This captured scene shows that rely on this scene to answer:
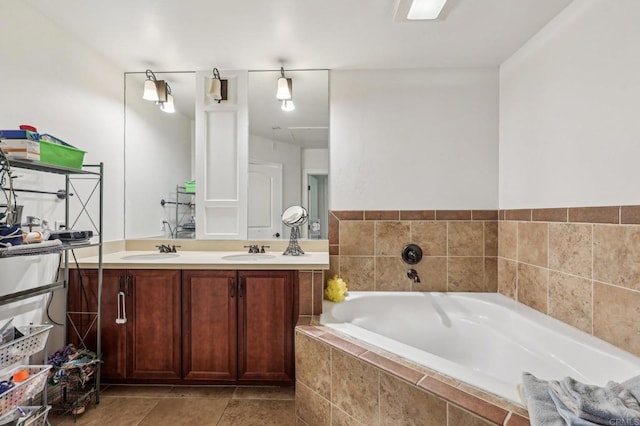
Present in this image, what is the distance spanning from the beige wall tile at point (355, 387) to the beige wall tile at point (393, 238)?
1.09 metres

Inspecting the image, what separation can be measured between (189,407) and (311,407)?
2.61ft

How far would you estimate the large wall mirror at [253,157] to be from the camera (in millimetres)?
2439

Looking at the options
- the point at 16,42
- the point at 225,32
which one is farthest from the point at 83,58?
the point at 225,32

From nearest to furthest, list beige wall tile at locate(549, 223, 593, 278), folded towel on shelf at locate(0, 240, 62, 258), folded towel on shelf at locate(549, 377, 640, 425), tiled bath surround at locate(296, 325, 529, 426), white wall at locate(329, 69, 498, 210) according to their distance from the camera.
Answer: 1. folded towel on shelf at locate(549, 377, 640, 425)
2. tiled bath surround at locate(296, 325, 529, 426)
3. folded towel on shelf at locate(0, 240, 62, 258)
4. beige wall tile at locate(549, 223, 593, 278)
5. white wall at locate(329, 69, 498, 210)

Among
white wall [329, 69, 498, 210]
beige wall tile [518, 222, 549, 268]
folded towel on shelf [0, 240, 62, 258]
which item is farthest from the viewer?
white wall [329, 69, 498, 210]

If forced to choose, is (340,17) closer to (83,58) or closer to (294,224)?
(294,224)

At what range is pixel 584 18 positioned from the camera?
1555 mm

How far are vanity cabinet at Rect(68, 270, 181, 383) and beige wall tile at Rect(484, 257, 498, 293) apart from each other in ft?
7.49

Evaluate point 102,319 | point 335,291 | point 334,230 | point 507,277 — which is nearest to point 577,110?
point 507,277

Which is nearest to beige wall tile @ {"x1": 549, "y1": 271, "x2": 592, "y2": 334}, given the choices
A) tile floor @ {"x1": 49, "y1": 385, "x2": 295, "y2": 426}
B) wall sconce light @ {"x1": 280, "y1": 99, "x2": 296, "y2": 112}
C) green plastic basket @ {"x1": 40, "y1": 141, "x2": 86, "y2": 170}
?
tile floor @ {"x1": 49, "y1": 385, "x2": 295, "y2": 426}

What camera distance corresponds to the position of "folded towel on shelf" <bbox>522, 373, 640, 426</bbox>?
877mm

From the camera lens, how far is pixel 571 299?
65.1 inches

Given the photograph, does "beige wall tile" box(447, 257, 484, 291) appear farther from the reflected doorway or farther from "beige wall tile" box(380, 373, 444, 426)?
"beige wall tile" box(380, 373, 444, 426)

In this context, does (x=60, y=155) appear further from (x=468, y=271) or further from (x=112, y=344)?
(x=468, y=271)
